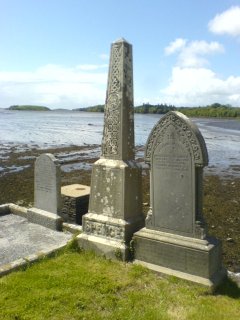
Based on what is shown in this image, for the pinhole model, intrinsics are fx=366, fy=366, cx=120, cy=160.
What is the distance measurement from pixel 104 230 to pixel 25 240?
2424mm

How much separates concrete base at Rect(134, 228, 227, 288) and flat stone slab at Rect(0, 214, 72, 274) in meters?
2.10

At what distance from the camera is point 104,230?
7.67 meters

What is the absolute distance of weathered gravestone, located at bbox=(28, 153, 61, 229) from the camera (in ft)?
32.3

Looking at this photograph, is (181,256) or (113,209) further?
(113,209)

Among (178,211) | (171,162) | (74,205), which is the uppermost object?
(171,162)

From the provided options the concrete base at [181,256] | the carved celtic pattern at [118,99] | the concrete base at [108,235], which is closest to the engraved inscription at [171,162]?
the carved celtic pattern at [118,99]

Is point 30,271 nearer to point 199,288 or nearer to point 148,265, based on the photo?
point 148,265

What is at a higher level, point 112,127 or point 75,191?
point 112,127

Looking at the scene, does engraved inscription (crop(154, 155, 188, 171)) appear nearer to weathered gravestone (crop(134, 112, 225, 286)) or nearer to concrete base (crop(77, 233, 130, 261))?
weathered gravestone (crop(134, 112, 225, 286))

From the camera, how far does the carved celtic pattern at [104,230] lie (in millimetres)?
7425

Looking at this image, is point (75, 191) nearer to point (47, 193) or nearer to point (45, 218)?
point (47, 193)

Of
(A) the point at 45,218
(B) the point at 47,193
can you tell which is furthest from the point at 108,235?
(B) the point at 47,193

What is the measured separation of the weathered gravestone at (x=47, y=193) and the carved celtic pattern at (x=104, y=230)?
2057mm

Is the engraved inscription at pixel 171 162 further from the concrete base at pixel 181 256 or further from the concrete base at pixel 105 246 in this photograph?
the concrete base at pixel 105 246
